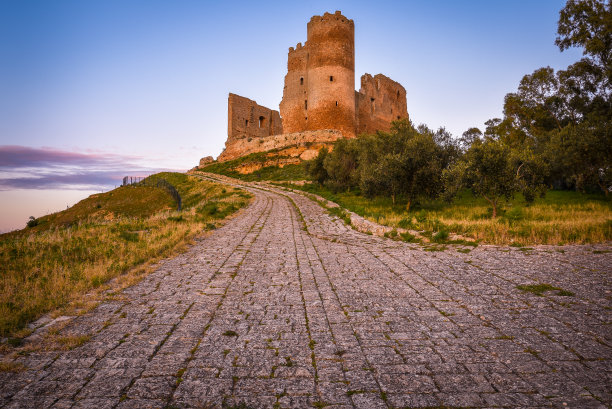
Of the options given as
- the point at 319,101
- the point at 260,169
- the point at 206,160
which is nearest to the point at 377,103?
the point at 319,101

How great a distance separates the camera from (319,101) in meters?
47.4

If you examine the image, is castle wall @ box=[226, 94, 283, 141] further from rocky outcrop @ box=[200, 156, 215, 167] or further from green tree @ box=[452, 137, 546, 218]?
green tree @ box=[452, 137, 546, 218]

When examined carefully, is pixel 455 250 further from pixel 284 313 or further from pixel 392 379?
pixel 392 379

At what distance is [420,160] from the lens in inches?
696

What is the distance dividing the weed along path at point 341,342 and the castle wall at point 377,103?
163 ft

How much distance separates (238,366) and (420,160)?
1649cm

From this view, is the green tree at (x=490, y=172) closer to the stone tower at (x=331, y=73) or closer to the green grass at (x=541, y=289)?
the green grass at (x=541, y=289)

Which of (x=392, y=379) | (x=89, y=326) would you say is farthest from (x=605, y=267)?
(x=89, y=326)

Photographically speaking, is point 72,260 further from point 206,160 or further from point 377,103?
point 377,103

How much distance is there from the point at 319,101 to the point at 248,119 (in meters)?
14.3

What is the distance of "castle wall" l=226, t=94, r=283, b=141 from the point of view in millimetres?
53312

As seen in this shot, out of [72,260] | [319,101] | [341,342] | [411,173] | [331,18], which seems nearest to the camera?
[341,342]

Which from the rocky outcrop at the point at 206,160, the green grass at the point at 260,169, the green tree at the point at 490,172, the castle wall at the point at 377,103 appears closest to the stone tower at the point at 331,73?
the castle wall at the point at 377,103

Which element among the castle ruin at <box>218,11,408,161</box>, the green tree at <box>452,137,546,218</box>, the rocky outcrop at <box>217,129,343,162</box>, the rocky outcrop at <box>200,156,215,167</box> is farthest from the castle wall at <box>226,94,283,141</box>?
the green tree at <box>452,137,546,218</box>
